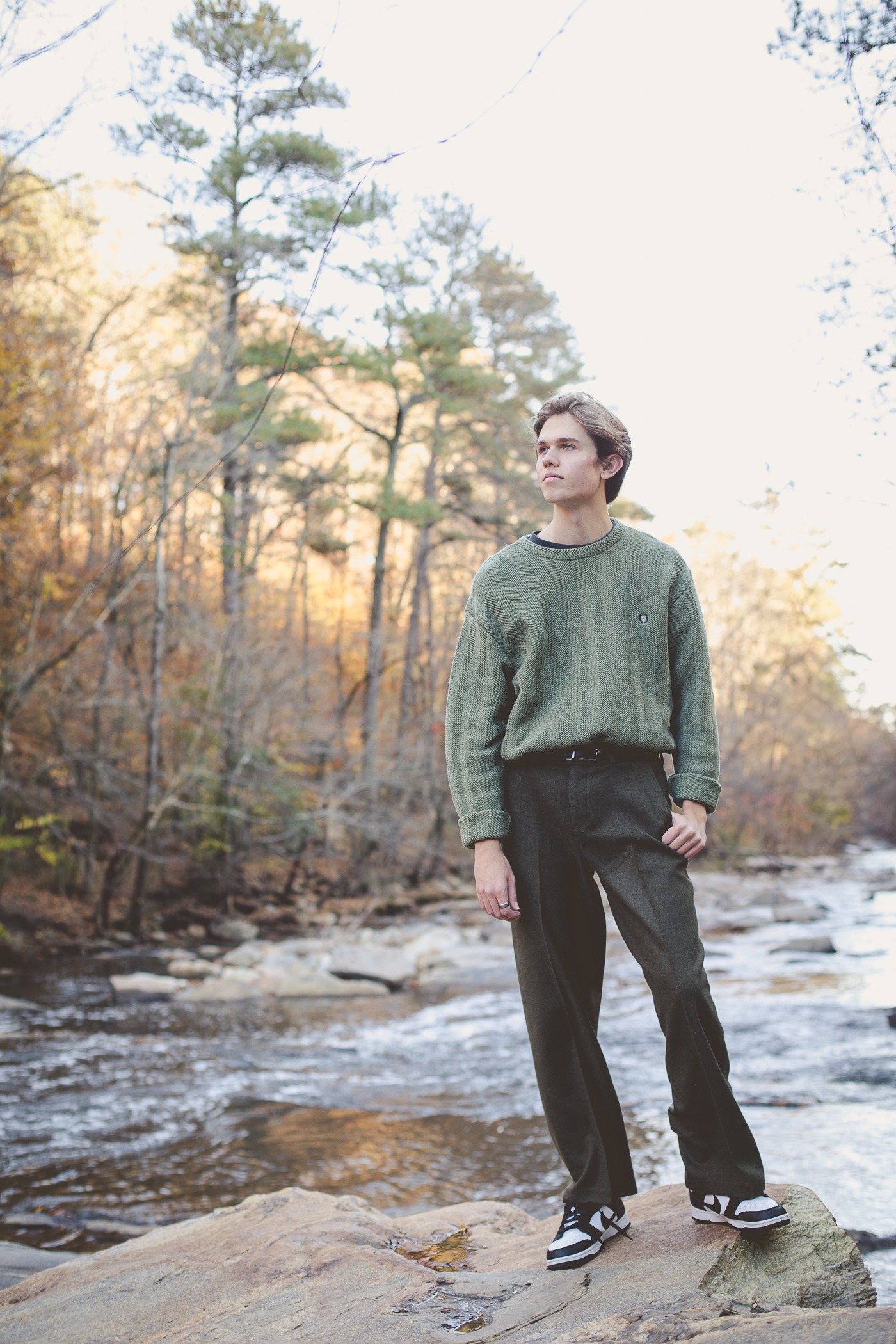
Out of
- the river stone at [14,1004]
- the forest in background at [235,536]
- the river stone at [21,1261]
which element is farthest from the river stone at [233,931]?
the river stone at [21,1261]

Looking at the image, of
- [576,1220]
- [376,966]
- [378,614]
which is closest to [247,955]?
[376,966]

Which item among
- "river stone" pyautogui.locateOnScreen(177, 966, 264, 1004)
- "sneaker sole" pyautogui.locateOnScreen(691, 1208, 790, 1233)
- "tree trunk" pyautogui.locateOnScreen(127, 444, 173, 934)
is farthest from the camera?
"tree trunk" pyautogui.locateOnScreen(127, 444, 173, 934)

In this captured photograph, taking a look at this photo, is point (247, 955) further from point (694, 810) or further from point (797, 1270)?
point (797, 1270)

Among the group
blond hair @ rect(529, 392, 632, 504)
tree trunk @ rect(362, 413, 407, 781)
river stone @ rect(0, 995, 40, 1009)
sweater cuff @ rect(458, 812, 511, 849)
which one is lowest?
river stone @ rect(0, 995, 40, 1009)

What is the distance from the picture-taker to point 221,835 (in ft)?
46.1

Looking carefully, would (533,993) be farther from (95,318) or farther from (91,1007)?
(95,318)

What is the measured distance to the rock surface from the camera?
6.06 ft

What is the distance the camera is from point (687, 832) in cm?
221

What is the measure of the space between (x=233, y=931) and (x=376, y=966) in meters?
3.54

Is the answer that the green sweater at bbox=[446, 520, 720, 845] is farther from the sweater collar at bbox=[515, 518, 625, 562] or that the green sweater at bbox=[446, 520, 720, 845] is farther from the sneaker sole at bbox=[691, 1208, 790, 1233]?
the sneaker sole at bbox=[691, 1208, 790, 1233]

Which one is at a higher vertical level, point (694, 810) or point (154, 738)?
point (154, 738)

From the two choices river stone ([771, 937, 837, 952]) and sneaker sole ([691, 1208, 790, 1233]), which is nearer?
sneaker sole ([691, 1208, 790, 1233])

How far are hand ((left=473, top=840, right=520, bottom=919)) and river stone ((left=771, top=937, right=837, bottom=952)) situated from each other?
8917mm

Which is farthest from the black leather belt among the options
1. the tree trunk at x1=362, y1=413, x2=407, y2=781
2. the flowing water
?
the tree trunk at x1=362, y1=413, x2=407, y2=781
